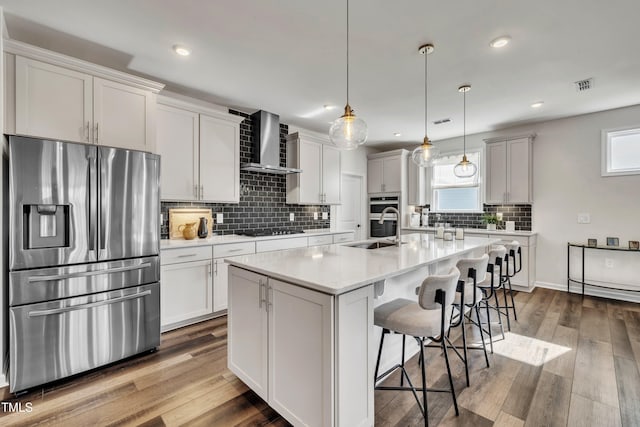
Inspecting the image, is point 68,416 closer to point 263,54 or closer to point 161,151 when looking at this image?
point 161,151

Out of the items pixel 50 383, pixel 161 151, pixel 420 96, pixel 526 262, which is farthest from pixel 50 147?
pixel 526 262

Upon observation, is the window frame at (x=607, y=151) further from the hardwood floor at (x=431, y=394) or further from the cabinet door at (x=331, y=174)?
the cabinet door at (x=331, y=174)

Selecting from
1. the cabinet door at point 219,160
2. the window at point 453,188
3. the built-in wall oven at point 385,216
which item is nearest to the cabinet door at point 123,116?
the cabinet door at point 219,160

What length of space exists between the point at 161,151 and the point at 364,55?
7.64 feet

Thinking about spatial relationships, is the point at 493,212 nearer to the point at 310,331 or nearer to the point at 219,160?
the point at 219,160

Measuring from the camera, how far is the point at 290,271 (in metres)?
1.66

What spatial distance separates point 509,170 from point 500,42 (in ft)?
9.73

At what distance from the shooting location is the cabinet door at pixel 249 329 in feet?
5.89

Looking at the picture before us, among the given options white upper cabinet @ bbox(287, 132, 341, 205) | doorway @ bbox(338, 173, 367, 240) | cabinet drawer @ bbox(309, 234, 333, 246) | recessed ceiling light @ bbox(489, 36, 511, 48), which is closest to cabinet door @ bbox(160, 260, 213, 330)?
cabinet drawer @ bbox(309, 234, 333, 246)

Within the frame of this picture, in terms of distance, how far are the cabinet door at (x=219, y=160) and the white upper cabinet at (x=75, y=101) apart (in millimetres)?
839

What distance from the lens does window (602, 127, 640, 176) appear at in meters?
4.00

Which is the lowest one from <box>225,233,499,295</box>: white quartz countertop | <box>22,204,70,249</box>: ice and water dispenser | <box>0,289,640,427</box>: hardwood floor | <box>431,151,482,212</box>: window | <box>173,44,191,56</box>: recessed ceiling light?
<box>0,289,640,427</box>: hardwood floor

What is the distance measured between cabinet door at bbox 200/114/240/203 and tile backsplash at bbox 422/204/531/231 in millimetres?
4060

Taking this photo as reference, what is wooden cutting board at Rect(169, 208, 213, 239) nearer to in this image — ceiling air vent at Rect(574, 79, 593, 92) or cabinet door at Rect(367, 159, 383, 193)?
cabinet door at Rect(367, 159, 383, 193)
